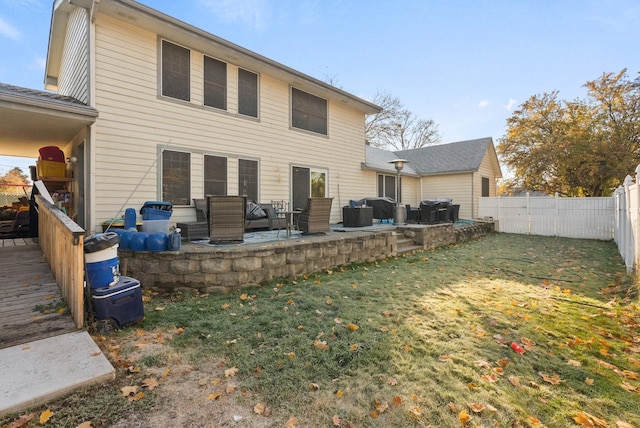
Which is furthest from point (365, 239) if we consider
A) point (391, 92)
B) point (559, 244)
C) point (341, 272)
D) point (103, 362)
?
point (391, 92)

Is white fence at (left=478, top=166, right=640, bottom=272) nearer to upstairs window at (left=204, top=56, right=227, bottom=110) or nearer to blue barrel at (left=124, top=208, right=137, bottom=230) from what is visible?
upstairs window at (left=204, top=56, right=227, bottom=110)

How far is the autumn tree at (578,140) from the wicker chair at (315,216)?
14.8m

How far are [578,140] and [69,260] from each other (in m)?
19.5

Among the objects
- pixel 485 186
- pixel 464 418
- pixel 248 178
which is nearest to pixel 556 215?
pixel 485 186

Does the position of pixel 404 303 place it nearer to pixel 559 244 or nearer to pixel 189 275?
pixel 189 275

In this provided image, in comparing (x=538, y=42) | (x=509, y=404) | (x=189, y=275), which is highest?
(x=538, y=42)

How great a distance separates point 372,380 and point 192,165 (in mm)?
6396

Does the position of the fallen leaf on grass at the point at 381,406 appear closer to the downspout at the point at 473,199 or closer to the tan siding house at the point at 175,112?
the tan siding house at the point at 175,112

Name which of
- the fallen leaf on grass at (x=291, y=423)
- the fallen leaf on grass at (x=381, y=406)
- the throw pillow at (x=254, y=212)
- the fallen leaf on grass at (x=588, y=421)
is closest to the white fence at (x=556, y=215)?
the fallen leaf on grass at (x=588, y=421)

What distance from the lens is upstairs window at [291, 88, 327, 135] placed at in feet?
30.7

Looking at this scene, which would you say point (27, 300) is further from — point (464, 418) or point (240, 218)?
point (464, 418)

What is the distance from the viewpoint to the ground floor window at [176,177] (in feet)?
21.9

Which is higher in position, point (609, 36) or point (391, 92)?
point (391, 92)

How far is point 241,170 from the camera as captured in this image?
7980 millimetres
